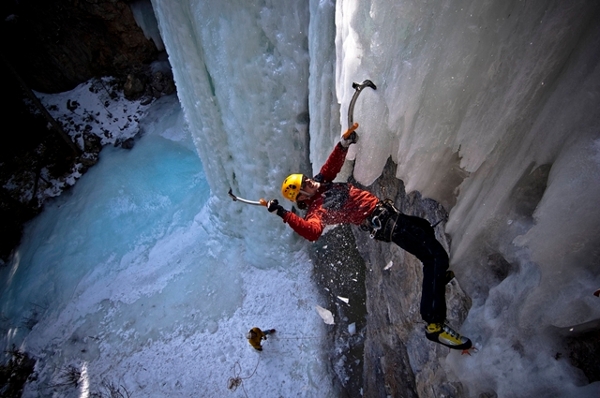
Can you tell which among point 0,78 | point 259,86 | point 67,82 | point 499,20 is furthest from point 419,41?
point 0,78

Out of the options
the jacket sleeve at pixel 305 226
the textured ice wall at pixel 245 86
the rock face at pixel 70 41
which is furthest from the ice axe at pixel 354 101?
the rock face at pixel 70 41

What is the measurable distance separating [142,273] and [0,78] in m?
7.08

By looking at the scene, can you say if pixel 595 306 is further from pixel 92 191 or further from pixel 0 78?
pixel 0 78

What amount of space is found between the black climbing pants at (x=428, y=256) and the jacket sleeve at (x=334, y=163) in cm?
71

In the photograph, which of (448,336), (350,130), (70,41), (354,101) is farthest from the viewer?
(70,41)

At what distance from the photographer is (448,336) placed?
7.70 ft

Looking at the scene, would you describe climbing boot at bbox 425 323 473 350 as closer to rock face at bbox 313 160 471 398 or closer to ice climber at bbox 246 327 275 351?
rock face at bbox 313 160 471 398

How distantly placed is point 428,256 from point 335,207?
868 millimetres

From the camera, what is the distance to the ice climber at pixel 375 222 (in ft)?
7.90

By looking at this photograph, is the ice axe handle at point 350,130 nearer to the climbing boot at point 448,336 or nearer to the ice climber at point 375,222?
the ice climber at point 375,222

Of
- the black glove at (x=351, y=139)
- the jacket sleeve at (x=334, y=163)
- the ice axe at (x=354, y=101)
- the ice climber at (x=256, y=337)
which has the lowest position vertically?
the ice climber at (x=256, y=337)

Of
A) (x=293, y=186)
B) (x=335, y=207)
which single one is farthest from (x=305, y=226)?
(x=293, y=186)

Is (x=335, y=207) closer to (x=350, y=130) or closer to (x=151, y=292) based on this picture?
(x=350, y=130)

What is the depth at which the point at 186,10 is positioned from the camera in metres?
3.78
